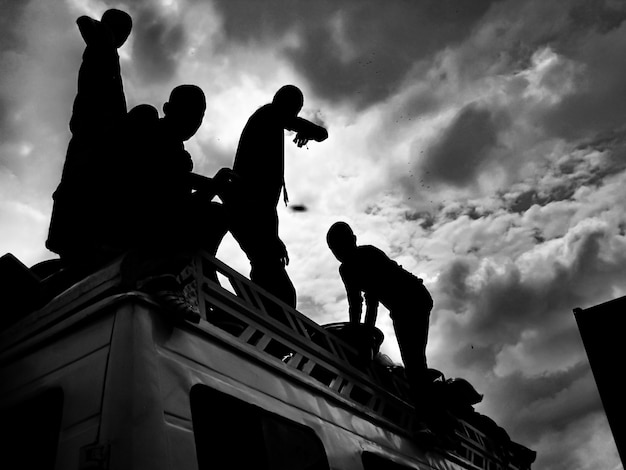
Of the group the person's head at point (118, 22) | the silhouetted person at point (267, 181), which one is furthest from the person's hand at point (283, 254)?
the person's head at point (118, 22)

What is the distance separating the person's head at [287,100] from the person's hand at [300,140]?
0.23 metres

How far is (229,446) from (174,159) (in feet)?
6.11

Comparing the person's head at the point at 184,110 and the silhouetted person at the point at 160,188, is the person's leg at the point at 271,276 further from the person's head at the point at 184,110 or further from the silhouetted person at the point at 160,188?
the person's head at the point at 184,110

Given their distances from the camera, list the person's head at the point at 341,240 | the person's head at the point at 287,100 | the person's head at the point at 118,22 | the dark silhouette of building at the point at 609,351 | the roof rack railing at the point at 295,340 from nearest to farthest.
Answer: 1. the roof rack railing at the point at 295,340
2. the person's head at the point at 118,22
3. the person's head at the point at 287,100
4. the dark silhouette of building at the point at 609,351
5. the person's head at the point at 341,240

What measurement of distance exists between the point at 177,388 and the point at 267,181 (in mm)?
3089

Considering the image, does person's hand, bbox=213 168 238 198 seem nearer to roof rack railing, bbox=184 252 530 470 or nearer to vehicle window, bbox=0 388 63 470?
roof rack railing, bbox=184 252 530 470

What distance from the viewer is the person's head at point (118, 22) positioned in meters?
4.79

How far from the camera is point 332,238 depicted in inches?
277

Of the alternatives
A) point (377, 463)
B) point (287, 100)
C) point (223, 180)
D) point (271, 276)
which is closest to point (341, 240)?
point (271, 276)

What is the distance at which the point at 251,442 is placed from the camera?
390 cm

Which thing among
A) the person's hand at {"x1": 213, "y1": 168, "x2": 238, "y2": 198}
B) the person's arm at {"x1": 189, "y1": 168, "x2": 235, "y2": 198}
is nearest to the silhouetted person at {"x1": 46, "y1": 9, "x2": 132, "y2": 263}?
the person's arm at {"x1": 189, "y1": 168, "x2": 235, "y2": 198}

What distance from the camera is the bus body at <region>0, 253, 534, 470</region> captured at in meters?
2.62

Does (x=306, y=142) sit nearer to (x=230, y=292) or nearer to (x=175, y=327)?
(x=230, y=292)

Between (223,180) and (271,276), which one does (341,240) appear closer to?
(271,276)
